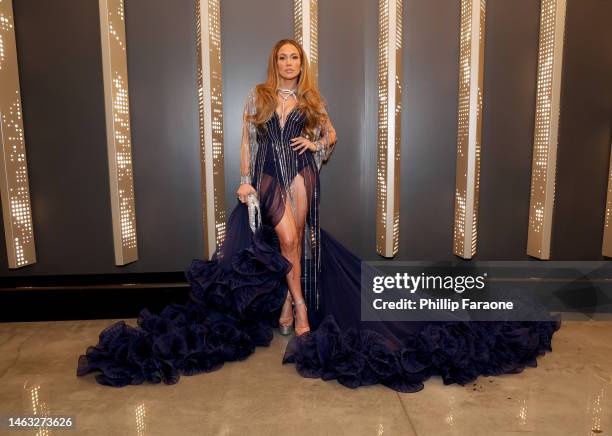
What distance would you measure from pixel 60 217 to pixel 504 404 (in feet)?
9.85

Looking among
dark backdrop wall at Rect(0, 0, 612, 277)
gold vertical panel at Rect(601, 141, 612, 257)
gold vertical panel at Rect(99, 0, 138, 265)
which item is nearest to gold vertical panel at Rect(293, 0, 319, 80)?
dark backdrop wall at Rect(0, 0, 612, 277)

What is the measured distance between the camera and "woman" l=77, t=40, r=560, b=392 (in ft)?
7.80

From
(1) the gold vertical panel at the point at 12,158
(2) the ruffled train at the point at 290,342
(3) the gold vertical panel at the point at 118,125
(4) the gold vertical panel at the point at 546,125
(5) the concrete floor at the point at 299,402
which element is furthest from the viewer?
(4) the gold vertical panel at the point at 546,125

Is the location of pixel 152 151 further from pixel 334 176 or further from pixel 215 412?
pixel 215 412

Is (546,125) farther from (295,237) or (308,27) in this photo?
(295,237)

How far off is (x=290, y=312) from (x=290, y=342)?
1.39 feet

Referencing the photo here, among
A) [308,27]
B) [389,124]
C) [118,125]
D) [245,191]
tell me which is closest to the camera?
[245,191]

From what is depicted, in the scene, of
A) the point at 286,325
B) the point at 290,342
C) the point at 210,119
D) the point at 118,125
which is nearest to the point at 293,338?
the point at 290,342

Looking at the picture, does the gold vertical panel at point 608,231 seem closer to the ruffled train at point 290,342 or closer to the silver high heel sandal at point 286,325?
the ruffled train at point 290,342

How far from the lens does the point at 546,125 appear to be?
333 cm

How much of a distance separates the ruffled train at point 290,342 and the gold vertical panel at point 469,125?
921 mm

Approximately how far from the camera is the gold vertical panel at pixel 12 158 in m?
2.93

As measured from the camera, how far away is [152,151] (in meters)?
3.42

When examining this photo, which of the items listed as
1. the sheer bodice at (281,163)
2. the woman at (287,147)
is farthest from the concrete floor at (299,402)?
the sheer bodice at (281,163)
